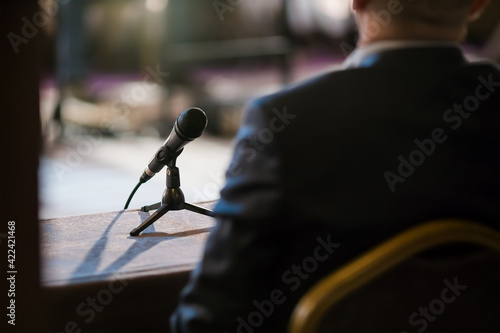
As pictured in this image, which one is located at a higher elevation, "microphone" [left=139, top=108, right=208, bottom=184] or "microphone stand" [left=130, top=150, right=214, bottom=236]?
"microphone" [left=139, top=108, right=208, bottom=184]

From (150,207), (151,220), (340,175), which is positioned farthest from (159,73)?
(340,175)

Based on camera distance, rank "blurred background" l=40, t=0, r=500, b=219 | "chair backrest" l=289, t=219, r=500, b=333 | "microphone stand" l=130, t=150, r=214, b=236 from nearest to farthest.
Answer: "chair backrest" l=289, t=219, r=500, b=333 → "microphone stand" l=130, t=150, r=214, b=236 → "blurred background" l=40, t=0, r=500, b=219

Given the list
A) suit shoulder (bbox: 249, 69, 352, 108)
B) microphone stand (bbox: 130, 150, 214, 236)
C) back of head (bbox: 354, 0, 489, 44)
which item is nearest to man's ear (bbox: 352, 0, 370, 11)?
back of head (bbox: 354, 0, 489, 44)

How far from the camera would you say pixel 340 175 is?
799 mm

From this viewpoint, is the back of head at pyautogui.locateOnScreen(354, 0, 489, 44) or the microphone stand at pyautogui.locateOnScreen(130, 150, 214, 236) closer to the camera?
the back of head at pyautogui.locateOnScreen(354, 0, 489, 44)

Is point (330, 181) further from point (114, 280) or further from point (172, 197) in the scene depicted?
point (172, 197)

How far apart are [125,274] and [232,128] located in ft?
16.9

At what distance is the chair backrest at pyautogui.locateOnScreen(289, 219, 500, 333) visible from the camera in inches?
27.9

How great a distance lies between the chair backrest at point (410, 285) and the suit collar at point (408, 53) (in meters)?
0.22

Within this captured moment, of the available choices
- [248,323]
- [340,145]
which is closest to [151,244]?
[248,323]

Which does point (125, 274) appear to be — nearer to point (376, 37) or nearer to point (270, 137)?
point (270, 137)

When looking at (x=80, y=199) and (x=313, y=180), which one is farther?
(x=80, y=199)

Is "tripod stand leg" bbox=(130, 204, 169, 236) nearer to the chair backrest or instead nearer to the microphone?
the microphone

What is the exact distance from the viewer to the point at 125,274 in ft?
3.47
